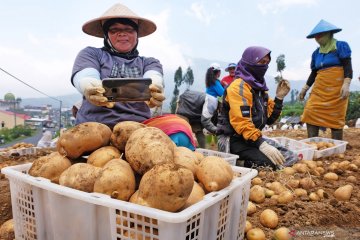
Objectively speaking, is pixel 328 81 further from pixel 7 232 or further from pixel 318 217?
pixel 7 232

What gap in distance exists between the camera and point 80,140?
1.75 meters

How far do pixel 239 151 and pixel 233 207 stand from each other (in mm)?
2010

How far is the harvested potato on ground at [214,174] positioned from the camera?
1497 mm

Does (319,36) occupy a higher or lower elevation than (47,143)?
higher

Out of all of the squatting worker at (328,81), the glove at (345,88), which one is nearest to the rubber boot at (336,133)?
the squatting worker at (328,81)

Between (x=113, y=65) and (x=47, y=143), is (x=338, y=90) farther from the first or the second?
(x=47, y=143)

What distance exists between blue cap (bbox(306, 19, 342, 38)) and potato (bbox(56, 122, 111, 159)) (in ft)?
14.5

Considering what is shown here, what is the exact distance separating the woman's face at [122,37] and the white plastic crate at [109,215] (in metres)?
1.31

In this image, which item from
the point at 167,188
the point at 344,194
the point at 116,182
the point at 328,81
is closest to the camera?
the point at 167,188

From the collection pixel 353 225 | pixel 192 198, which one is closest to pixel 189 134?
pixel 192 198

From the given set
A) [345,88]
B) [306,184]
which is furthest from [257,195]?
[345,88]

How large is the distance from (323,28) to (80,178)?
4.81 m

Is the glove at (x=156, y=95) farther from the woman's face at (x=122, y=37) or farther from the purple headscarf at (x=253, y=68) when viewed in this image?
the purple headscarf at (x=253, y=68)

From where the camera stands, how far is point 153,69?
2824 millimetres
